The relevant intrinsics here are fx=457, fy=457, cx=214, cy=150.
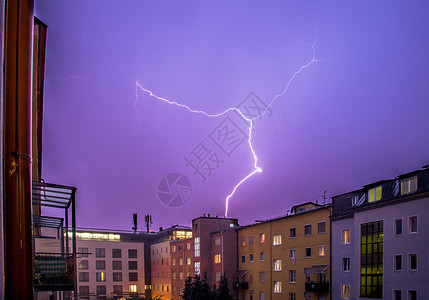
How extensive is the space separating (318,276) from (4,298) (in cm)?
3703

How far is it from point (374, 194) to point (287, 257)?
12181 millimetres

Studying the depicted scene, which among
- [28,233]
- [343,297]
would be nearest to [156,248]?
[343,297]

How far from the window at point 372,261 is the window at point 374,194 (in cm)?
163

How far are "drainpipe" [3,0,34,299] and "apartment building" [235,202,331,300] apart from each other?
35591mm

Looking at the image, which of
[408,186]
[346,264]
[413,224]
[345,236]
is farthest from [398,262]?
[345,236]

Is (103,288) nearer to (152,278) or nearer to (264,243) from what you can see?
(152,278)

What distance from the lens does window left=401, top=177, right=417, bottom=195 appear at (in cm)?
2797

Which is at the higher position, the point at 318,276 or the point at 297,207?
the point at 297,207

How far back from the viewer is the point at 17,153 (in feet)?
5.57

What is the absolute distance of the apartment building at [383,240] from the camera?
88.2 ft

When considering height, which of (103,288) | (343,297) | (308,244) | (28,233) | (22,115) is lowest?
(103,288)

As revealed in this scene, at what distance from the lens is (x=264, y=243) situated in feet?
147

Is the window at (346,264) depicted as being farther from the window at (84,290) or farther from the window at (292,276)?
the window at (84,290)

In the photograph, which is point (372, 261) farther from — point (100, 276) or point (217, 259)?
point (100, 276)
